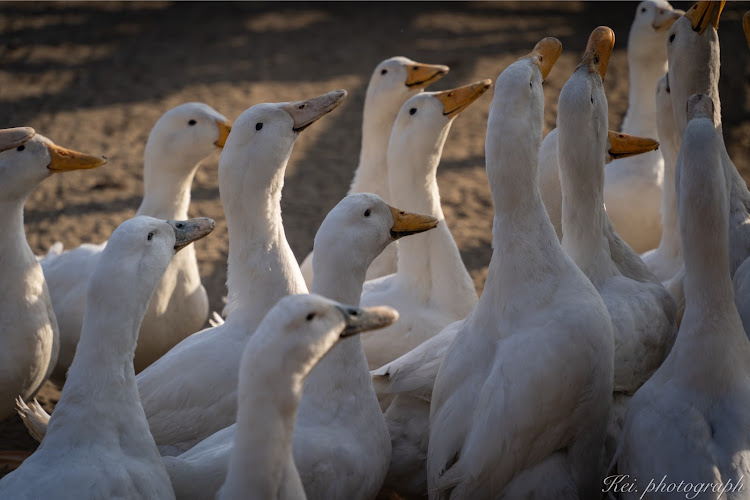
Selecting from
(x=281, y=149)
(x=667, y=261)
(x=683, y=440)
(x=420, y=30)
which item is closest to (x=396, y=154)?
(x=281, y=149)

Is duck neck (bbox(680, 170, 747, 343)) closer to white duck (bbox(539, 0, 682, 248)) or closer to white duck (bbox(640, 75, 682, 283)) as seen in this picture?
white duck (bbox(640, 75, 682, 283))

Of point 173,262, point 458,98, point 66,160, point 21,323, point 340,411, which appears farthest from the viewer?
point 173,262

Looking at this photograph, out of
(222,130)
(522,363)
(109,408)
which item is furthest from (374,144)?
(109,408)

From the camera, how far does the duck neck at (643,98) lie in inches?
235

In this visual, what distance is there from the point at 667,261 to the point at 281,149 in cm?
213

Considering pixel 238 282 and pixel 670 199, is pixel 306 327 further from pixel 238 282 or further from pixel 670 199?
pixel 670 199

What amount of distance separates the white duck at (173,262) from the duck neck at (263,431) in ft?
8.13

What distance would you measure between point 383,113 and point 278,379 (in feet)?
10.5

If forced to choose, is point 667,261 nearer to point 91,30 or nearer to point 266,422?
point 266,422

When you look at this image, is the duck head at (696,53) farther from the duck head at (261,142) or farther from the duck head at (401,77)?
the duck head at (261,142)

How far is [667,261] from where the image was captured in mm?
4840

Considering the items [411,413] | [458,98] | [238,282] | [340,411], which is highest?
[458,98]

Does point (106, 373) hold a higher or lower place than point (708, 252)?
lower

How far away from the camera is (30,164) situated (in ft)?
14.5
